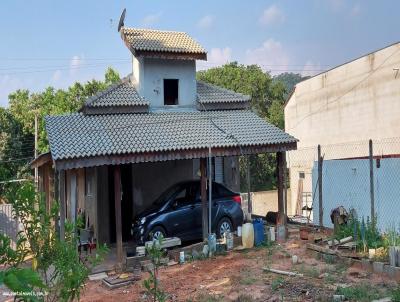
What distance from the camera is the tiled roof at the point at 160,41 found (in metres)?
14.3

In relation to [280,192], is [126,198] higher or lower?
lower

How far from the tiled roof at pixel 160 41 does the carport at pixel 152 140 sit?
2.29 meters

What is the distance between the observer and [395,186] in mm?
10914

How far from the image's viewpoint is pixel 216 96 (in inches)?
607

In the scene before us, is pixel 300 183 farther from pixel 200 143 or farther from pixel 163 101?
pixel 200 143

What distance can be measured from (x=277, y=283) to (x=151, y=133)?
5.78 meters

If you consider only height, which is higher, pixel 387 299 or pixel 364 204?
pixel 364 204

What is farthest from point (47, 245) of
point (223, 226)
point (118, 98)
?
point (118, 98)

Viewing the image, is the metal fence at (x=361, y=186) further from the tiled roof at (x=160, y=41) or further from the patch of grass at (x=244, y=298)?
the tiled roof at (x=160, y=41)

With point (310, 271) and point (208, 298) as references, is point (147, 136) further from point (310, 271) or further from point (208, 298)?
point (310, 271)

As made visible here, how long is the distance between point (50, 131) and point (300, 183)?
1728cm

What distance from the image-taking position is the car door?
1156 centimetres

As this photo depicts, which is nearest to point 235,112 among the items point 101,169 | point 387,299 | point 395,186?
point 101,169

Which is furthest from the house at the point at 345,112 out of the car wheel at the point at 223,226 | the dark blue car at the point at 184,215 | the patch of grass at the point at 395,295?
the patch of grass at the point at 395,295
